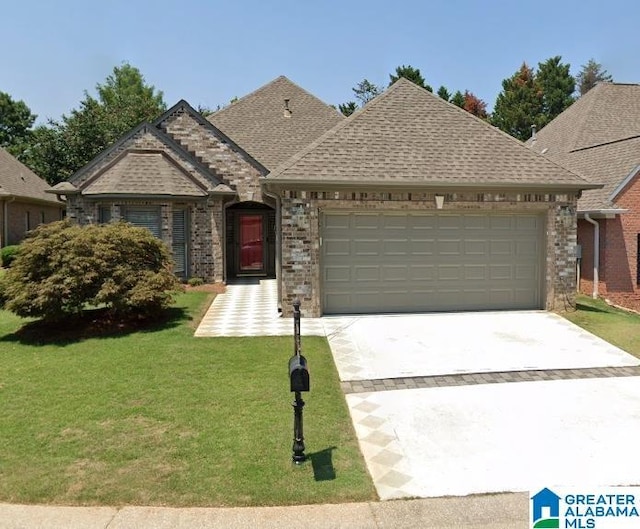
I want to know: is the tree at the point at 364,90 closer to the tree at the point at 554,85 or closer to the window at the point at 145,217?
the tree at the point at 554,85

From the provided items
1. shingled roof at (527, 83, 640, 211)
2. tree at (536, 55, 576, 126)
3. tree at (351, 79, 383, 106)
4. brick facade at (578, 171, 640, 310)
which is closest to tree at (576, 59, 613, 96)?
tree at (536, 55, 576, 126)

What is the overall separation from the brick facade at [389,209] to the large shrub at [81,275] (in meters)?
2.66

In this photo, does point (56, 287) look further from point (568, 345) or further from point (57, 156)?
point (57, 156)

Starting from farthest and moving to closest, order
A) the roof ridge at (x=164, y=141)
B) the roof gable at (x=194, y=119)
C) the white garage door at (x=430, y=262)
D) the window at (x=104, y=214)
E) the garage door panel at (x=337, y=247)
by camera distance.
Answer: the roof gable at (x=194, y=119) < the roof ridge at (x=164, y=141) < the window at (x=104, y=214) < the white garage door at (x=430, y=262) < the garage door panel at (x=337, y=247)

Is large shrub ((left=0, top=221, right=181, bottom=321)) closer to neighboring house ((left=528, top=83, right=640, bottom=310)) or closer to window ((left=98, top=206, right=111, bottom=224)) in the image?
window ((left=98, top=206, right=111, bottom=224))

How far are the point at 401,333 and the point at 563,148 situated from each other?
14.8 metres

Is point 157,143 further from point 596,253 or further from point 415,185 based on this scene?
point 596,253

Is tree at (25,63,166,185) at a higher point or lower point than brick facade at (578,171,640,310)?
higher

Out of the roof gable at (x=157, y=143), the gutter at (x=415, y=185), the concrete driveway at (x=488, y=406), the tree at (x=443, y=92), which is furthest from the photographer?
the tree at (x=443, y=92)

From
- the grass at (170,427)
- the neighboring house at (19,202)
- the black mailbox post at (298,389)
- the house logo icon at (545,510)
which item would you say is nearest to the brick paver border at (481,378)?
Result: the grass at (170,427)

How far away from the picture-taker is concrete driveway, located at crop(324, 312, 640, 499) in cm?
463

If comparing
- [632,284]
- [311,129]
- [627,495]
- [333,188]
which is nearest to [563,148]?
[632,284]

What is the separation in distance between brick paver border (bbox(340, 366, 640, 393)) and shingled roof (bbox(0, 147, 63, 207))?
19577 mm

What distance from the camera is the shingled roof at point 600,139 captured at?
15352mm
